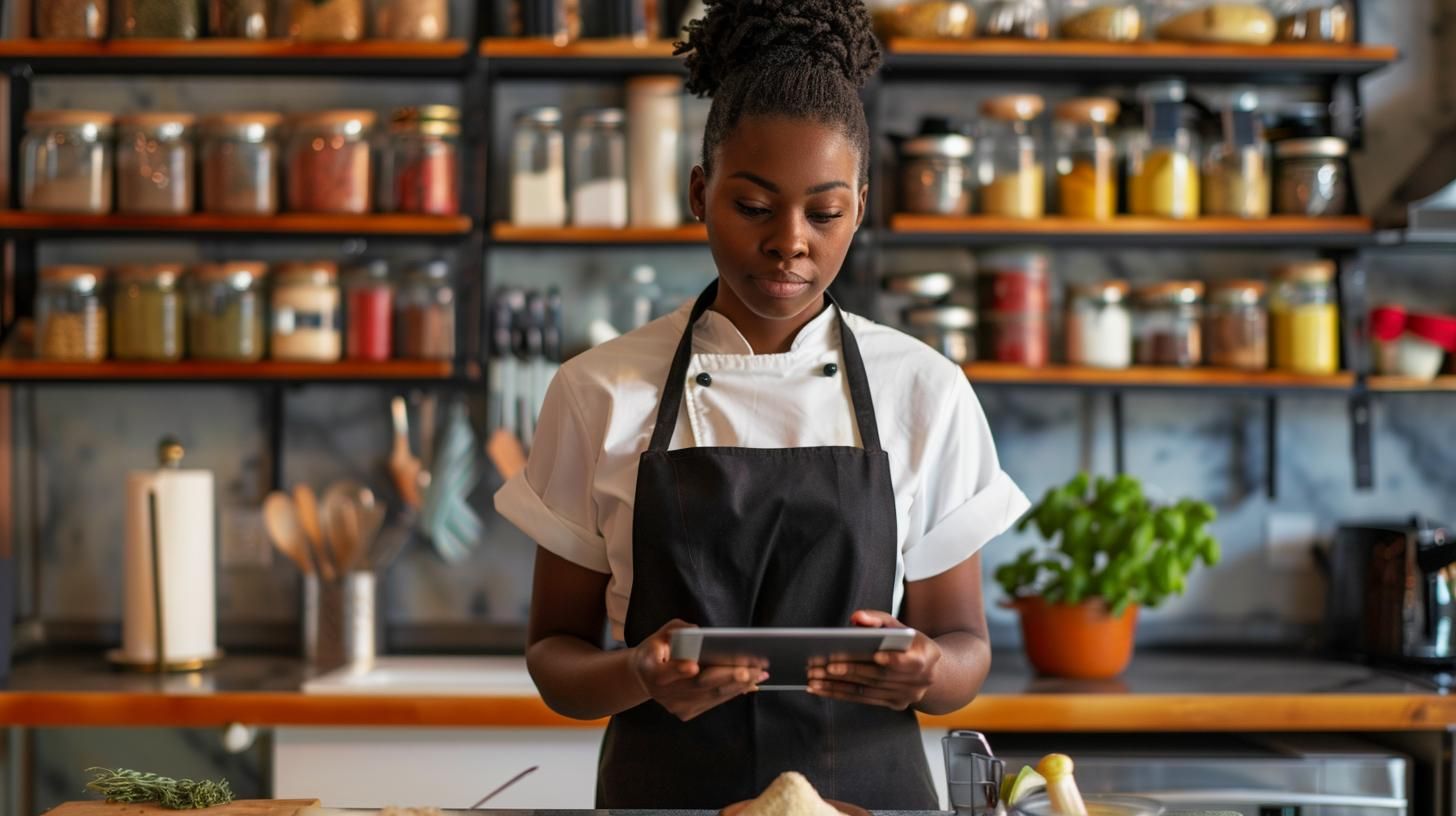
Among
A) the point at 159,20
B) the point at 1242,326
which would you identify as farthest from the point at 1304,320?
the point at 159,20

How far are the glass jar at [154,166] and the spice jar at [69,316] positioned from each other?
16cm

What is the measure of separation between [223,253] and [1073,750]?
75.5 inches

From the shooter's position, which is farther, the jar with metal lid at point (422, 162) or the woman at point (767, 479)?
the jar with metal lid at point (422, 162)

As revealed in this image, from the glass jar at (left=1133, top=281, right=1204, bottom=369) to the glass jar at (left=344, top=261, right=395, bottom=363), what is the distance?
1454mm

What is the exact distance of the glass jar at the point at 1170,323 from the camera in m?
2.77

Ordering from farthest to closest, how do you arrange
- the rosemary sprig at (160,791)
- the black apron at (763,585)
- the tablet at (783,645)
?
the black apron at (763,585), the rosemary sprig at (160,791), the tablet at (783,645)

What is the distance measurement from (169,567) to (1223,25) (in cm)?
220

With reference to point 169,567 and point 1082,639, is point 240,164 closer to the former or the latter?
point 169,567

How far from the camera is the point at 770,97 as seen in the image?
4.31ft

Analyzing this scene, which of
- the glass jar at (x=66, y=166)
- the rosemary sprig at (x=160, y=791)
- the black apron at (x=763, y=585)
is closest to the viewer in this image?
the rosemary sprig at (x=160, y=791)

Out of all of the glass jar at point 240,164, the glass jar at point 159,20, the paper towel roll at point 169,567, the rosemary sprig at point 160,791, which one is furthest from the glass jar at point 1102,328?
the rosemary sprig at point 160,791

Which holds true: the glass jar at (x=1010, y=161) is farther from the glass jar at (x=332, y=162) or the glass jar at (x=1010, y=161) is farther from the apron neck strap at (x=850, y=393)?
the apron neck strap at (x=850, y=393)

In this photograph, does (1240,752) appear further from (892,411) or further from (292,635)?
(292,635)

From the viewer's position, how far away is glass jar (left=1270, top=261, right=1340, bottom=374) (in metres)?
2.75
